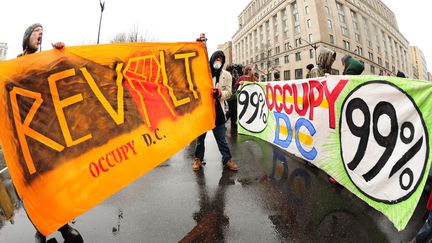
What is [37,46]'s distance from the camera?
7.32 ft

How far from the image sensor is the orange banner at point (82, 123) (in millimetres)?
1832

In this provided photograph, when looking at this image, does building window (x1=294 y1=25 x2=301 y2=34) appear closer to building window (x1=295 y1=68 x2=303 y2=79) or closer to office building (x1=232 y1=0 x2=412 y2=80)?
office building (x1=232 y1=0 x2=412 y2=80)

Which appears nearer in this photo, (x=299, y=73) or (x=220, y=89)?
(x=220, y=89)

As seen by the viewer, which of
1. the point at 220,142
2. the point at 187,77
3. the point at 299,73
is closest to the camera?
the point at 187,77

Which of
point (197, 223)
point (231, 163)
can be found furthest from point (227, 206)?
point (231, 163)

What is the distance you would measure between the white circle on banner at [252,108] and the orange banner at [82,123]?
3109 mm

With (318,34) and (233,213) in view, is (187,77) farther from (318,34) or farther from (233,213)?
(318,34)

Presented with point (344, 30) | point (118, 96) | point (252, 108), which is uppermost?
point (344, 30)

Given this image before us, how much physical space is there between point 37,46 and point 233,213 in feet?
8.57

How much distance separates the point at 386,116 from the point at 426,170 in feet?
2.18

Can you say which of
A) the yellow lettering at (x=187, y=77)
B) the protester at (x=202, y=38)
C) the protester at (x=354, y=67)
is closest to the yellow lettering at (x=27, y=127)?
the yellow lettering at (x=187, y=77)

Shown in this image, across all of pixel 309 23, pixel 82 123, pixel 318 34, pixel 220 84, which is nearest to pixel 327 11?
pixel 309 23

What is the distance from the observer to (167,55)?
3.08 meters

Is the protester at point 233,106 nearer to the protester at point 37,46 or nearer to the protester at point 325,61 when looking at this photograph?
the protester at point 325,61
